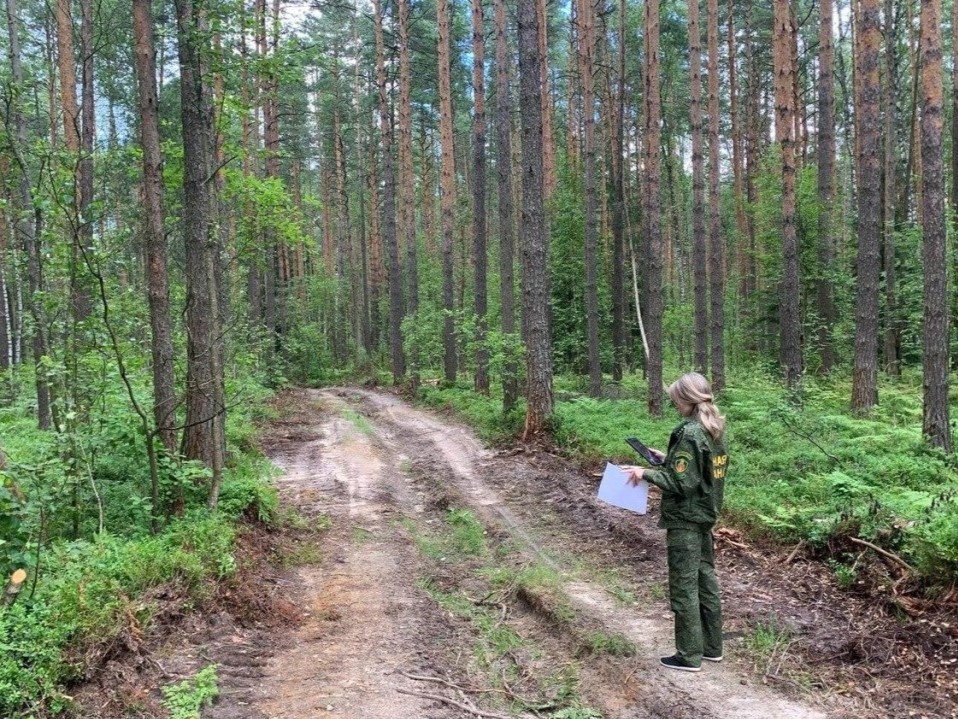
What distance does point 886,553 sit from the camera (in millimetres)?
5297

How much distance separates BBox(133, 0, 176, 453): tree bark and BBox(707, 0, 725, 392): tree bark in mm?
12985

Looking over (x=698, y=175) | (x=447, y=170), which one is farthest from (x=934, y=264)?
(x=447, y=170)

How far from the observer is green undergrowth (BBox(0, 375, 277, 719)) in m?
3.79

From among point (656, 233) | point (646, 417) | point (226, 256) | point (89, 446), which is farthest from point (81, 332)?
point (656, 233)

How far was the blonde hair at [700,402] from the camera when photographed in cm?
438

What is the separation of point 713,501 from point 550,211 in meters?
18.2

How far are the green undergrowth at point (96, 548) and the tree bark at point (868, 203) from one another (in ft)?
32.7

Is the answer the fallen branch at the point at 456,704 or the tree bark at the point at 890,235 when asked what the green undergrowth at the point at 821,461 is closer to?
the tree bark at the point at 890,235

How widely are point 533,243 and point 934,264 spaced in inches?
235

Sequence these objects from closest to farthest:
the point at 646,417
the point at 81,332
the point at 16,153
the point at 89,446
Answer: the point at 16,153, the point at 89,446, the point at 81,332, the point at 646,417

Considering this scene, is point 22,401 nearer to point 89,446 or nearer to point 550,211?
point 89,446

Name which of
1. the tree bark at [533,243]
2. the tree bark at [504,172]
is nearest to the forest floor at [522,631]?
the tree bark at [533,243]

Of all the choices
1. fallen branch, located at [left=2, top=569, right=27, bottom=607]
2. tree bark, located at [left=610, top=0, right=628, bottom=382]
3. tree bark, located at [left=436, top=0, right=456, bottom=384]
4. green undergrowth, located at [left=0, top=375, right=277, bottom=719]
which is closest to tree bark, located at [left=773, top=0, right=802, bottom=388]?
tree bark, located at [left=610, top=0, right=628, bottom=382]

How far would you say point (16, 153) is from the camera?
18.6 feet
